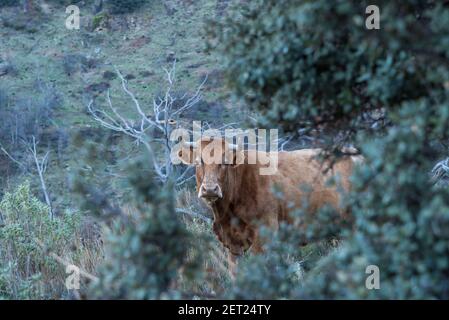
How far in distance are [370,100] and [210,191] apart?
136 inches

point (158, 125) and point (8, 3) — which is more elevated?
point (8, 3)

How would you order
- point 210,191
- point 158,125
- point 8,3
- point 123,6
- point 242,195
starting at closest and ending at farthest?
point 210,191, point 242,195, point 158,125, point 123,6, point 8,3

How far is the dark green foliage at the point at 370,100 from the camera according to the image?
3283 millimetres

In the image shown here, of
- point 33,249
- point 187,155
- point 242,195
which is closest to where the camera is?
point 187,155

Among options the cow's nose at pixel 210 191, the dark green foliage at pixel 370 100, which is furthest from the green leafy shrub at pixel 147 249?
the cow's nose at pixel 210 191

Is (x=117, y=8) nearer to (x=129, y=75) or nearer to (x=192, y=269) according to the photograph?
(x=129, y=75)

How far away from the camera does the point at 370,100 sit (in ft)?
13.7

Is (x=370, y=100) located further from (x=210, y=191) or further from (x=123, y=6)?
(x=123, y=6)

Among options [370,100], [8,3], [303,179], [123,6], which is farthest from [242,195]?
[8,3]

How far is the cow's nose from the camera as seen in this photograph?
24.4 feet

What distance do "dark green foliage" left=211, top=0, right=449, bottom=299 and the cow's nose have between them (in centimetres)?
296

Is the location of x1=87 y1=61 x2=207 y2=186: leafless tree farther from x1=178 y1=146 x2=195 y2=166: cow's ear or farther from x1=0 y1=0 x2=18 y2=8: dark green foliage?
x1=0 y1=0 x2=18 y2=8: dark green foliage

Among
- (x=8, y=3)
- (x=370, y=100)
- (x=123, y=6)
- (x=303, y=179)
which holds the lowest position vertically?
(x=303, y=179)
